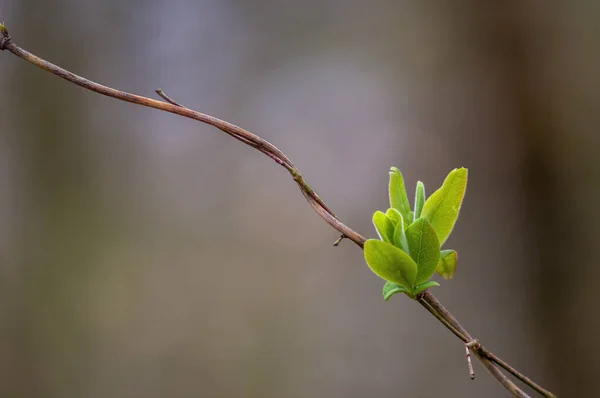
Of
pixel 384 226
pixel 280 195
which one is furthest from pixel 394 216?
pixel 280 195

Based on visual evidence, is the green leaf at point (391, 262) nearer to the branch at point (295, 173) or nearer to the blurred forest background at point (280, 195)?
the branch at point (295, 173)

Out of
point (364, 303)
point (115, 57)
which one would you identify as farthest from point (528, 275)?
point (115, 57)

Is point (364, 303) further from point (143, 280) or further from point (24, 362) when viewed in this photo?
point (24, 362)

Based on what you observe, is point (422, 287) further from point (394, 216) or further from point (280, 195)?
point (280, 195)

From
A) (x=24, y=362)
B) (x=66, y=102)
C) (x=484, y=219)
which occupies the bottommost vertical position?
(x=24, y=362)

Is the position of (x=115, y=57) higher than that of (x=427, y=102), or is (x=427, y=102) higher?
(x=427, y=102)

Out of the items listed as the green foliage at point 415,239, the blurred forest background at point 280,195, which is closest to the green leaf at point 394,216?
the green foliage at point 415,239

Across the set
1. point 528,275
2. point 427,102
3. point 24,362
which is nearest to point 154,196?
point 24,362

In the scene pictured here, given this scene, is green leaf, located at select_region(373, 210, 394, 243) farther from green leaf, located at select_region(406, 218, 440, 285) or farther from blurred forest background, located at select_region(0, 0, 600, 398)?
blurred forest background, located at select_region(0, 0, 600, 398)
